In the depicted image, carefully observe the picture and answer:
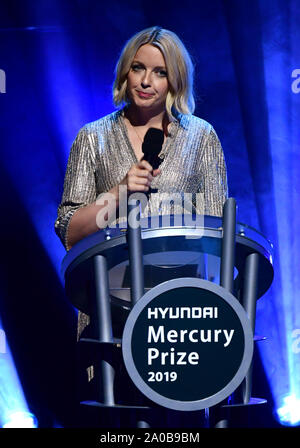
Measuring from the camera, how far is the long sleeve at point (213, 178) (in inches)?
75.2

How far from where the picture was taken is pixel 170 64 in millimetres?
1938

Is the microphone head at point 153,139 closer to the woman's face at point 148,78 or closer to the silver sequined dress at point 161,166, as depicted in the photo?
the silver sequined dress at point 161,166

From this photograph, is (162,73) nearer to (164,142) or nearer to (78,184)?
(164,142)

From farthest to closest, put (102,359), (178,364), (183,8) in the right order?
(183,8), (102,359), (178,364)

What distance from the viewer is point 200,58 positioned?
2.71 m

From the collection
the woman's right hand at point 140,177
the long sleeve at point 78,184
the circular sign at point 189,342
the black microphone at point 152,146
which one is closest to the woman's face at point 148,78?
the long sleeve at point 78,184

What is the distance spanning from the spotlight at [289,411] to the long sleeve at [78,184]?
130 centimetres

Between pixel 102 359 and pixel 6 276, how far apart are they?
55.2 inches

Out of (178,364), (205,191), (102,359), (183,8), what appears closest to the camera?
(178,364)

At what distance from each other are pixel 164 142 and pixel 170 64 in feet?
0.68

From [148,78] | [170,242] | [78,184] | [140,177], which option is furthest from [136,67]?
[170,242]

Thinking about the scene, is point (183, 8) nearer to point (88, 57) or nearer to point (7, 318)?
point (88, 57)

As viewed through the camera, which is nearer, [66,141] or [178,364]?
[178,364]

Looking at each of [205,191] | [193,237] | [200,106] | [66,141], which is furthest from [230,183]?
[193,237]
